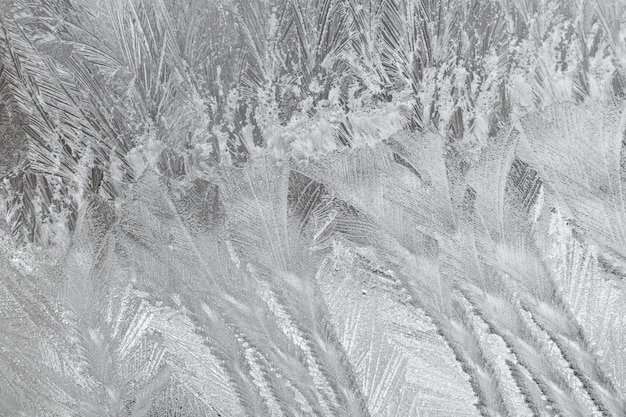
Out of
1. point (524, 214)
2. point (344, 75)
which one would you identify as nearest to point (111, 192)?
point (344, 75)

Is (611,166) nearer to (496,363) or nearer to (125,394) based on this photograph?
(496,363)

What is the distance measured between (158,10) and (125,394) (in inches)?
10.4

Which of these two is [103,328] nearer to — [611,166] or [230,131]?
[230,131]

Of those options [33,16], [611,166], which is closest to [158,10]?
[33,16]

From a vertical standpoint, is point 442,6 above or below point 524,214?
above

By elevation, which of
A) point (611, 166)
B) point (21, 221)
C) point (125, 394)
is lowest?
point (125, 394)

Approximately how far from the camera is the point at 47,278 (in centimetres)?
41

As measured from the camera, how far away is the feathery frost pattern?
40cm

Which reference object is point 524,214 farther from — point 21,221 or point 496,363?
point 21,221

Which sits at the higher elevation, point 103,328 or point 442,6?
point 442,6

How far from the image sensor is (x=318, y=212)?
413mm

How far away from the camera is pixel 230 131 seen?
1.34 ft

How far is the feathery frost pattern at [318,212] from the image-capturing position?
1.32 feet

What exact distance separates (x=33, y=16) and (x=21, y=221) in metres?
0.14
